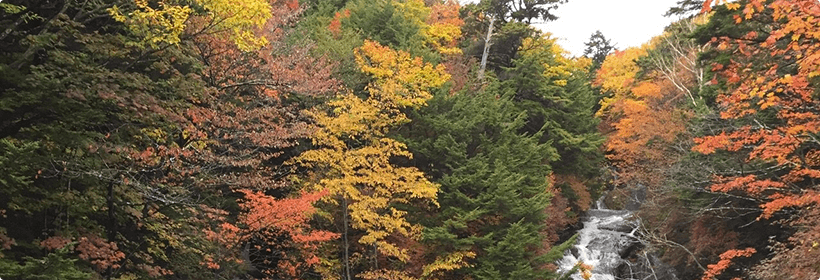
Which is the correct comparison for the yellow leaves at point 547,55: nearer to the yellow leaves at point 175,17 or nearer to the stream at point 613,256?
the stream at point 613,256

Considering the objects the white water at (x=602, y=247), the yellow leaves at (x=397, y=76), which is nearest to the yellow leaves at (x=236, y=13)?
the yellow leaves at (x=397, y=76)

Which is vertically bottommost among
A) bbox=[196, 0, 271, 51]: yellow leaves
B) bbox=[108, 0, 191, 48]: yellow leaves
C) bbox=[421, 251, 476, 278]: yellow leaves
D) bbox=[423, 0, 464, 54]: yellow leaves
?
bbox=[421, 251, 476, 278]: yellow leaves

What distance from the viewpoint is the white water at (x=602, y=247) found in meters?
21.8

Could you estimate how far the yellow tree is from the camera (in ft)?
50.9

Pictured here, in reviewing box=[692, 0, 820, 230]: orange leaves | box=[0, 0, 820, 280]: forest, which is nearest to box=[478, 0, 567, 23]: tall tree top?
box=[0, 0, 820, 280]: forest

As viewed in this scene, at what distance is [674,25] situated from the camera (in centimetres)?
3075

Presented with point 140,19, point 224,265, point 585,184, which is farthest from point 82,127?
point 585,184

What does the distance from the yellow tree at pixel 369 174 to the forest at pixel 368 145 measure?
0.10 m

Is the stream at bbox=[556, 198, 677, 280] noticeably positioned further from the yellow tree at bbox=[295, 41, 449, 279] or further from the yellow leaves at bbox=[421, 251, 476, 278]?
the yellow tree at bbox=[295, 41, 449, 279]

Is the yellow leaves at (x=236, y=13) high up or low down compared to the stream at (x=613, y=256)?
up

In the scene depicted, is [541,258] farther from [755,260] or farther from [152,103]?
[152,103]

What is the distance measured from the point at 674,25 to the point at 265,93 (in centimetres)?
2621

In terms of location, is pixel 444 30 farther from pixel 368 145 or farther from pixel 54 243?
pixel 54 243

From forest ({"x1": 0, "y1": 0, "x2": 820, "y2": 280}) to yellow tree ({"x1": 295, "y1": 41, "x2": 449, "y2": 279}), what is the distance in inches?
3.8
